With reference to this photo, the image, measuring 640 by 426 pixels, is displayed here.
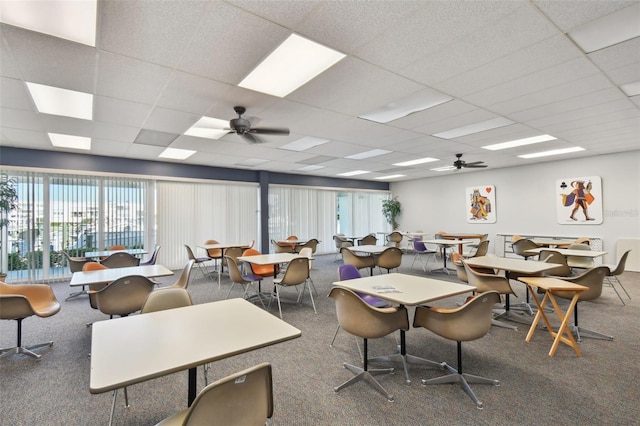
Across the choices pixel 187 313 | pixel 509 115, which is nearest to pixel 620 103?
pixel 509 115

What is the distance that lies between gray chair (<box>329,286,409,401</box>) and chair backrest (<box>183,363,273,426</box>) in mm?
1111

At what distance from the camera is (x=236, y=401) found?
121 centimetres

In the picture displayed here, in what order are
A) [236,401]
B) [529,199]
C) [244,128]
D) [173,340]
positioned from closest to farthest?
[236,401] < [173,340] < [244,128] < [529,199]

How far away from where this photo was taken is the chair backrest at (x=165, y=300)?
2.31m

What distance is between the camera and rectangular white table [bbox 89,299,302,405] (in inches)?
50.8

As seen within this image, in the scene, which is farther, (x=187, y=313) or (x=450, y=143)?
(x=450, y=143)

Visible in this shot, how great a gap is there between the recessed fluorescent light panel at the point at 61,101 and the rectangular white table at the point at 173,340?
10.1ft

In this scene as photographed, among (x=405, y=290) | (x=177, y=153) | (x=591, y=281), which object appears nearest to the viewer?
(x=405, y=290)

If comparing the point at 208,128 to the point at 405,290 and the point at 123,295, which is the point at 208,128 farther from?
the point at 405,290

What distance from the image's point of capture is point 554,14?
2227mm

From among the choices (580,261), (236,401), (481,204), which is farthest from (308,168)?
(236,401)

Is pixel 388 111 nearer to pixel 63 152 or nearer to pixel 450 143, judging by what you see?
pixel 450 143

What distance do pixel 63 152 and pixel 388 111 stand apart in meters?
6.77

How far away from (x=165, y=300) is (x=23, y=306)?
167 centimetres
